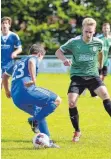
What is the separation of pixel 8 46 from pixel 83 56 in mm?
7455

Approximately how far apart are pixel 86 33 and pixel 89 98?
7.32 metres

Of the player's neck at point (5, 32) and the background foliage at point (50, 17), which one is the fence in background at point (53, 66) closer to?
the background foliage at point (50, 17)

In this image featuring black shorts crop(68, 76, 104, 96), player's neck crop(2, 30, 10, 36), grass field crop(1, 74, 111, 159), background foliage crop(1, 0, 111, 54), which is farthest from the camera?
background foliage crop(1, 0, 111, 54)

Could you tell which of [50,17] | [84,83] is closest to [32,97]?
[84,83]

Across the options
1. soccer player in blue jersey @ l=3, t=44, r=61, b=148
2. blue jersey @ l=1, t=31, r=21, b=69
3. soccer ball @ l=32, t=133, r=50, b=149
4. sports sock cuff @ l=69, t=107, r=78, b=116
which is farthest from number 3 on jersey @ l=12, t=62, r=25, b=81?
blue jersey @ l=1, t=31, r=21, b=69

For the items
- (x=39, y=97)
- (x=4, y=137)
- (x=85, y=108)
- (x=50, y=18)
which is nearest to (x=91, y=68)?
(x=39, y=97)

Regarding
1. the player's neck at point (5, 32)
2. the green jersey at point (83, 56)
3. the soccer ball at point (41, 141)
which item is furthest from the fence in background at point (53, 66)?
the soccer ball at point (41, 141)

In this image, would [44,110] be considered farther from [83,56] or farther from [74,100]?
[83,56]

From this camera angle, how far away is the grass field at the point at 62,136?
741cm

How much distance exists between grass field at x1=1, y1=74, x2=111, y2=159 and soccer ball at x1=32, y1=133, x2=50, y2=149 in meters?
0.10

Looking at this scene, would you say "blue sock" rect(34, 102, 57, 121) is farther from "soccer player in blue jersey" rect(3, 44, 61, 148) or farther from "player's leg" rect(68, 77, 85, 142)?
"player's leg" rect(68, 77, 85, 142)

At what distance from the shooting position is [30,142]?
330 inches

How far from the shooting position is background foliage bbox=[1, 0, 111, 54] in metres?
45.1

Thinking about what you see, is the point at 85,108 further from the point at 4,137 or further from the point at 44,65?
the point at 44,65
